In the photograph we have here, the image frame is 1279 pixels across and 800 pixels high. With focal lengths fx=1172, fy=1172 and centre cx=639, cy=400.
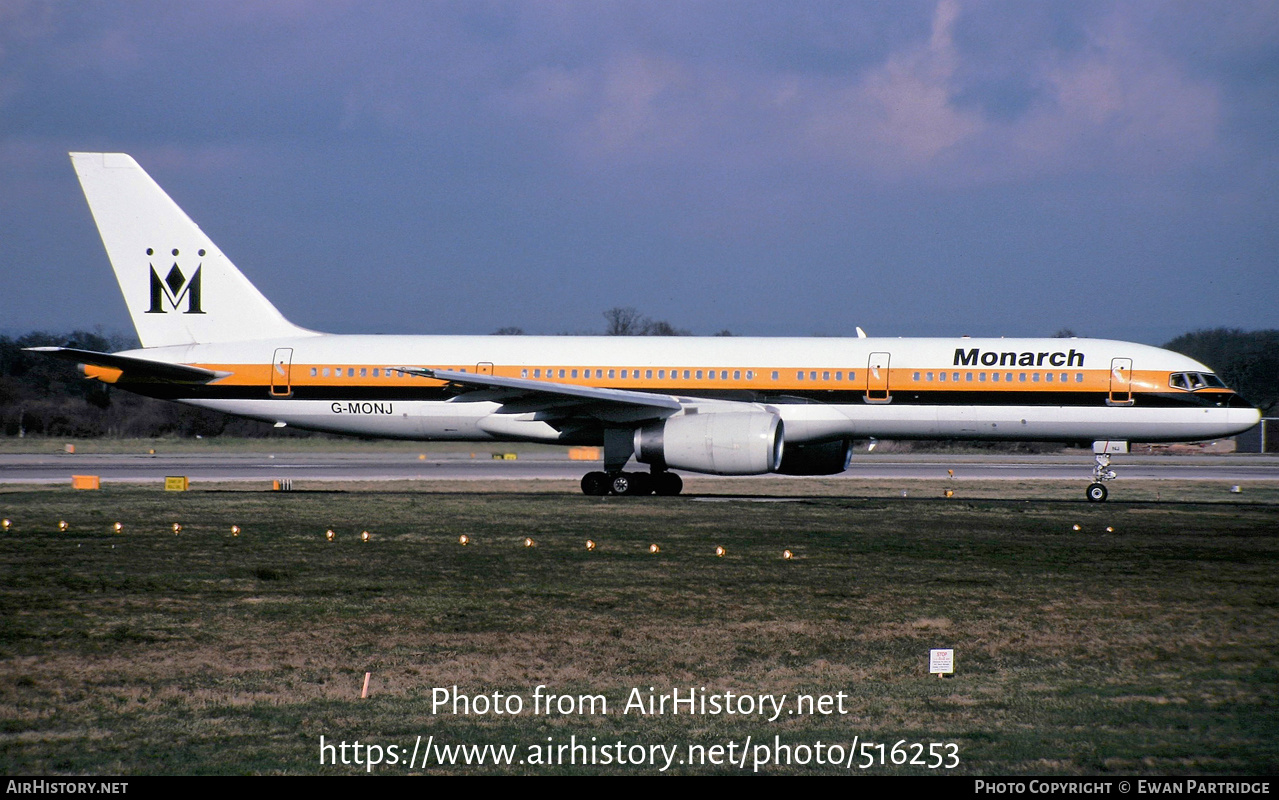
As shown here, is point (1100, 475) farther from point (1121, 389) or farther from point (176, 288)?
point (176, 288)

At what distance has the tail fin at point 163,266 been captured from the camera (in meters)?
29.5

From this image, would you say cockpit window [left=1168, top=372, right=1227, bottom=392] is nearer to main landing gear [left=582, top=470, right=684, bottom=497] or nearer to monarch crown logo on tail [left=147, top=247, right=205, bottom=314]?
main landing gear [left=582, top=470, right=684, bottom=497]

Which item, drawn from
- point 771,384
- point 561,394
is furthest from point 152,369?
point 771,384

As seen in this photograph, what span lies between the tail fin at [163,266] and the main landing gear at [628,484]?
28.9 feet

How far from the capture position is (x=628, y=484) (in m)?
26.9

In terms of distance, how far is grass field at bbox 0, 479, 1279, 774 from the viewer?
756 centimetres

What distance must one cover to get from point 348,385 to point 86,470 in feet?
43.0

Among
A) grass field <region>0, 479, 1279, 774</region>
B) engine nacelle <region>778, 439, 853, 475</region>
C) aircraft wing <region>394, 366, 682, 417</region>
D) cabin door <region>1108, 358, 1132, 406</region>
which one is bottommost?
grass field <region>0, 479, 1279, 774</region>

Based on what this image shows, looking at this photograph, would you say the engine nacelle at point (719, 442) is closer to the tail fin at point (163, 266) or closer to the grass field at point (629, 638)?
the grass field at point (629, 638)

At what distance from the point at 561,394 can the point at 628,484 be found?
3.24 m

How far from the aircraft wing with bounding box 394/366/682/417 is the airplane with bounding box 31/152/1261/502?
0.07 m

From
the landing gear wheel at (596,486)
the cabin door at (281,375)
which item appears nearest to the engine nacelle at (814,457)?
the landing gear wheel at (596,486)

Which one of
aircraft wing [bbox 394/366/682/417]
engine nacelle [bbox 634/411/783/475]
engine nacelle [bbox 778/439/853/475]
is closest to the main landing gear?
engine nacelle [bbox 634/411/783/475]

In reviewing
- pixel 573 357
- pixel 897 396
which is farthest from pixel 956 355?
pixel 573 357
